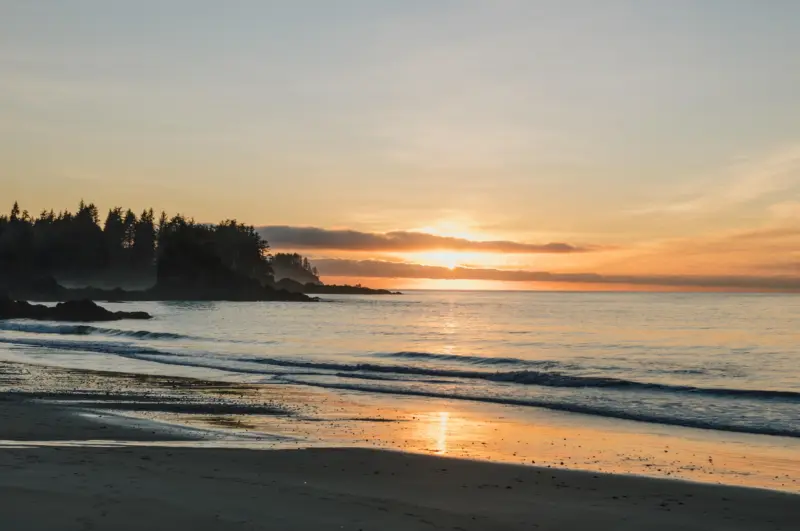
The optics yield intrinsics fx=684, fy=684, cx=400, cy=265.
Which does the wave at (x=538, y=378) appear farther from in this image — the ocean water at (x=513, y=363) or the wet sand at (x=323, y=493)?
the wet sand at (x=323, y=493)

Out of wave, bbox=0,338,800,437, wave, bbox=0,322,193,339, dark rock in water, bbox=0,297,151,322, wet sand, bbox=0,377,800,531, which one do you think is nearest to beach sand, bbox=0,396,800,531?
wet sand, bbox=0,377,800,531

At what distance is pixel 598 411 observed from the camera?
2141 centimetres

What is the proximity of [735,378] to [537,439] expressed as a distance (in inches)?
788

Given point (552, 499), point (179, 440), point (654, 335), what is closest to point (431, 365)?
point (179, 440)

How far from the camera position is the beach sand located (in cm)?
897

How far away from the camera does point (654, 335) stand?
205ft

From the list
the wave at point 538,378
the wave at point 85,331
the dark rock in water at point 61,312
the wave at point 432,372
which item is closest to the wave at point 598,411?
the wave at point 432,372

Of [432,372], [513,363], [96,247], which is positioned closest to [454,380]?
[432,372]

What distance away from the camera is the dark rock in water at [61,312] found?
7288 cm

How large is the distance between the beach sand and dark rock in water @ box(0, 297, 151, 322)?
65034 mm

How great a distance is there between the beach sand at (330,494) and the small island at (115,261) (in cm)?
12992

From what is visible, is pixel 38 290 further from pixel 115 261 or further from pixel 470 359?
pixel 470 359

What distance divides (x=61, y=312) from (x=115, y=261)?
127 meters

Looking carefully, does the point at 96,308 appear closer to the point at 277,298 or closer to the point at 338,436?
the point at 338,436
